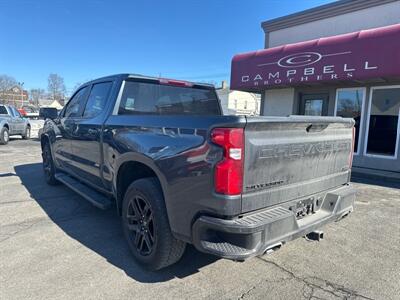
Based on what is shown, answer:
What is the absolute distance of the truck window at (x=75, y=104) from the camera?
509 cm

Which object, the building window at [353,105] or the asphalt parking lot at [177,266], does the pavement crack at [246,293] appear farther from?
the building window at [353,105]

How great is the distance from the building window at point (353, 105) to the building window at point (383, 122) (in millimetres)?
296

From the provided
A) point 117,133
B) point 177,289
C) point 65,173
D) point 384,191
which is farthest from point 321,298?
point 384,191

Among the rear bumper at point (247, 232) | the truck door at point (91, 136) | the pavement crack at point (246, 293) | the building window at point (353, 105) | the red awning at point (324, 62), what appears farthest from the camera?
the building window at point (353, 105)

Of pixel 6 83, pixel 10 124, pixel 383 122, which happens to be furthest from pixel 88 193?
pixel 6 83

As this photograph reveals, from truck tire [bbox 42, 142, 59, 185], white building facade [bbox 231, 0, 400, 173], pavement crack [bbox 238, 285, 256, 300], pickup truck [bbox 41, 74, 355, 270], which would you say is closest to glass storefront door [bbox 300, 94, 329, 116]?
white building facade [bbox 231, 0, 400, 173]

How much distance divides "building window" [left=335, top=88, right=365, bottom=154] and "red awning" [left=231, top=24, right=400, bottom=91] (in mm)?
1143

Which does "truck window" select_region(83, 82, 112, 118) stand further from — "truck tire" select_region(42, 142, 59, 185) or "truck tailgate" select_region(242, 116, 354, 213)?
"truck tailgate" select_region(242, 116, 354, 213)

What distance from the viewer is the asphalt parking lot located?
2.81 meters

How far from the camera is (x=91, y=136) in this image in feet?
13.9

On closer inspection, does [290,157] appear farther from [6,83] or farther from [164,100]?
[6,83]

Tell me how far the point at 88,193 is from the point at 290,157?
3.02m

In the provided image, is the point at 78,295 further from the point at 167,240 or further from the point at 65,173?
the point at 65,173

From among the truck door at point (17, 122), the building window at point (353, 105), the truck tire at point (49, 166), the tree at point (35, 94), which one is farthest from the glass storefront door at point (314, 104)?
the tree at point (35, 94)
